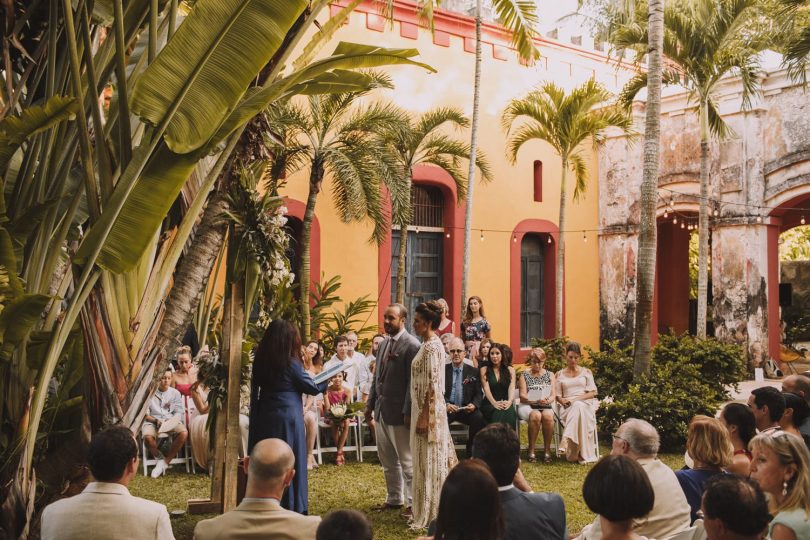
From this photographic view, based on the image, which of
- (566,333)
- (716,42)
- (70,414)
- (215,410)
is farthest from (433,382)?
(566,333)

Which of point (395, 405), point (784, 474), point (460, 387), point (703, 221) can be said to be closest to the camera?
point (784, 474)

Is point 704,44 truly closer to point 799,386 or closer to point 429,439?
point 799,386

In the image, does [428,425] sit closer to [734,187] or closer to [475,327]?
[475,327]

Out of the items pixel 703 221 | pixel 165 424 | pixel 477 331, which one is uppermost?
pixel 703 221

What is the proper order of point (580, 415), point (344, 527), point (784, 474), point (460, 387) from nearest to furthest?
point (344, 527), point (784, 474), point (460, 387), point (580, 415)

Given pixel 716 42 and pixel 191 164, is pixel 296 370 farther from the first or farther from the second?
pixel 716 42

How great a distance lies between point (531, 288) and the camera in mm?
18594

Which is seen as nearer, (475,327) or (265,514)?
(265,514)

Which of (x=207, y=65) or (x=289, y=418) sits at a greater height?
(x=207, y=65)

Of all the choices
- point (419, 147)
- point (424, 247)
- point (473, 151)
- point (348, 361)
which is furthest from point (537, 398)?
point (424, 247)

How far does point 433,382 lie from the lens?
6.40 m

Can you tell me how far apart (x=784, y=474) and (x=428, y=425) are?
3.08 metres

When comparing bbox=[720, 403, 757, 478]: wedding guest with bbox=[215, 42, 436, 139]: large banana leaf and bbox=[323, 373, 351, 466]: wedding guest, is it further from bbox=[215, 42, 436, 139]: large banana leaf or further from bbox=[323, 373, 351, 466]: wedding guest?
bbox=[323, 373, 351, 466]: wedding guest

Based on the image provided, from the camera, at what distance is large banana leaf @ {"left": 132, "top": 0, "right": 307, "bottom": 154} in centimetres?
→ 416
